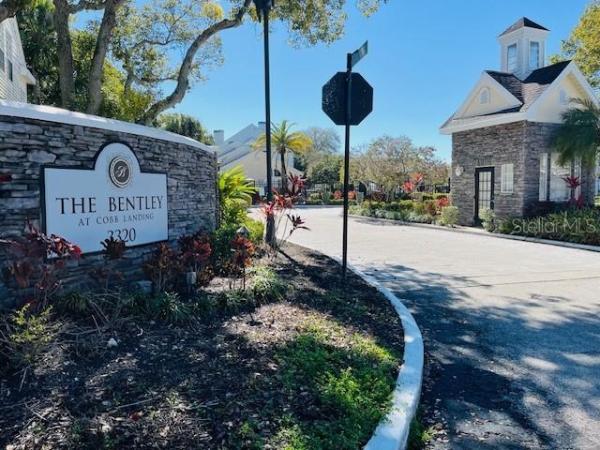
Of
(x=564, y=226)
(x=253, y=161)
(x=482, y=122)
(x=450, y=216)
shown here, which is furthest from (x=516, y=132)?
(x=253, y=161)

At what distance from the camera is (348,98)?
21.3 ft

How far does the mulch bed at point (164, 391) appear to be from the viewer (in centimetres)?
265

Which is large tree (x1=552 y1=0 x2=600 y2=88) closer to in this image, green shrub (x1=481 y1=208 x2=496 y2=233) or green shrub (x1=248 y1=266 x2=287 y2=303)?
green shrub (x1=481 y1=208 x2=496 y2=233)

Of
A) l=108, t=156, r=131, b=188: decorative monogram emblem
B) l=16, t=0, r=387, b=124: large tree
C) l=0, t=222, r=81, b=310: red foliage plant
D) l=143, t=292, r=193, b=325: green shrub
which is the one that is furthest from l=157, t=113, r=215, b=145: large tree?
l=0, t=222, r=81, b=310: red foliage plant

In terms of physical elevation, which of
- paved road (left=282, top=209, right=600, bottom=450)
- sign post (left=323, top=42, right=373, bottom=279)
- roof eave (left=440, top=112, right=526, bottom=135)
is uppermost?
roof eave (left=440, top=112, right=526, bottom=135)

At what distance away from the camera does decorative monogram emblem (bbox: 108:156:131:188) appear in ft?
18.2

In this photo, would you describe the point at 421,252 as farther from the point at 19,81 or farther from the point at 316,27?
the point at 19,81

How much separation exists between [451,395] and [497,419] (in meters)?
0.47

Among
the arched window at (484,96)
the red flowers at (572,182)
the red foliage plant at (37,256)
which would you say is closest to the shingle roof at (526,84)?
the arched window at (484,96)

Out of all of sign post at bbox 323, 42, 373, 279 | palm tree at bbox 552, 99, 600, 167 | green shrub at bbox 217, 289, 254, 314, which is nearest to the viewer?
green shrub at bbox 217, 289, 254, 314

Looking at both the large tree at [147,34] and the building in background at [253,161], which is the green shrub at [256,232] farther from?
the building in background at [253,161]

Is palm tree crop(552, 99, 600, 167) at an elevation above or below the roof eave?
below

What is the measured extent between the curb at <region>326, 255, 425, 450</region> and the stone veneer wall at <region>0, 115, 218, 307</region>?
346 centimetres

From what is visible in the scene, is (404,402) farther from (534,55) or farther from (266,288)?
(534,55)
